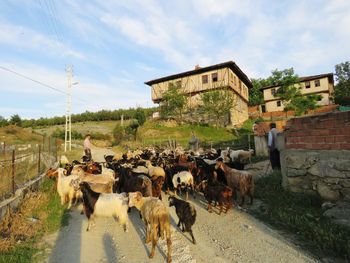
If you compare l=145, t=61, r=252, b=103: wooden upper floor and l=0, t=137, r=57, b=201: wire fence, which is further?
l=145, t=61, r=252, b=103: wooden upper floor

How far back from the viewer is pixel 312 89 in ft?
152

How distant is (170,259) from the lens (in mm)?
4289

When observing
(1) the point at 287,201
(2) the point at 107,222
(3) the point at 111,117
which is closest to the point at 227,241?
(1) the point at 287,201

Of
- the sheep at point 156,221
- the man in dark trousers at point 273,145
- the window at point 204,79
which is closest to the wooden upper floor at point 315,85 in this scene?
the window at point 204,79

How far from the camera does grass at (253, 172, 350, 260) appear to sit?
4457mm

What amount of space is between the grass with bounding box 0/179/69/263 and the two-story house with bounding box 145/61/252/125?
28573 millimetres

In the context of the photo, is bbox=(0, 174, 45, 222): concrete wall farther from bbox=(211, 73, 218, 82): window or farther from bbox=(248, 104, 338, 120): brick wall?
bbox=(211, 73, 218, 82): window

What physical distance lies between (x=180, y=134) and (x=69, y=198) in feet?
83.7

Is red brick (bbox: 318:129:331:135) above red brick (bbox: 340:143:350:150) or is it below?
above

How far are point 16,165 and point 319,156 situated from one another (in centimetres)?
820

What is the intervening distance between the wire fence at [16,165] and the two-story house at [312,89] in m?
39.6

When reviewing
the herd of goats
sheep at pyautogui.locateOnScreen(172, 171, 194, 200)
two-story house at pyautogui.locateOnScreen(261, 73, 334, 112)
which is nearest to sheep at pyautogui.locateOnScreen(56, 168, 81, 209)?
the herd of goats

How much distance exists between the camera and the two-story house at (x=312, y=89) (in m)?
45.1

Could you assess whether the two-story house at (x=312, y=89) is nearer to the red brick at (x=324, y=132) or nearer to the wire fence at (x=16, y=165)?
the red brick at (x=324, y=132)
